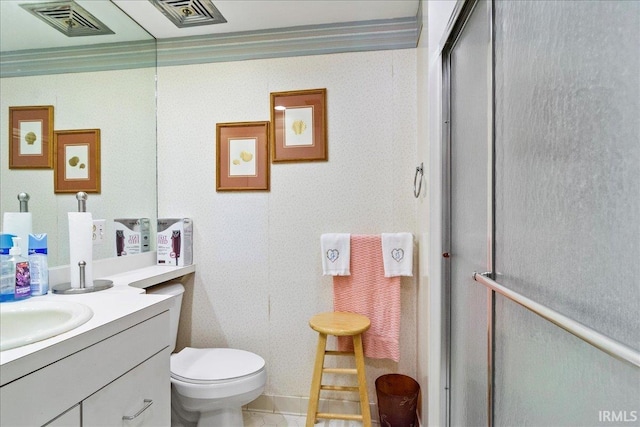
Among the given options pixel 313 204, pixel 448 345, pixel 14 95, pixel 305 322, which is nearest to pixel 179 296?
pixel 305 322

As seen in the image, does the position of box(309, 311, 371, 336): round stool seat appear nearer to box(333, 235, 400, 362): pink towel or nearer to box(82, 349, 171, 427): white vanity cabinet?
box(333, 235, 400, 362): pink towel

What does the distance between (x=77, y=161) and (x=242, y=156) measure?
82 centimetres

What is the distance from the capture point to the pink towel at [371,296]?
1.73m

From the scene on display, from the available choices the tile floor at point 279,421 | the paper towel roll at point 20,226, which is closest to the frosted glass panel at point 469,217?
the tile floor at point 279,421

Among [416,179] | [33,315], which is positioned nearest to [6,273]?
[33,315]

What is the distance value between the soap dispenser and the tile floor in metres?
1.30

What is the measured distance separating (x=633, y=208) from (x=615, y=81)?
180 mm

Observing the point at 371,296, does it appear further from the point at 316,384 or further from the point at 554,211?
the point at 554,211

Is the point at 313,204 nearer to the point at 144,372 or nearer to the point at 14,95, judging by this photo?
the point at 144,372

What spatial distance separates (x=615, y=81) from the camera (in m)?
0.44

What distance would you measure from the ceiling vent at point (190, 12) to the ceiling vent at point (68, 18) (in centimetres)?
32

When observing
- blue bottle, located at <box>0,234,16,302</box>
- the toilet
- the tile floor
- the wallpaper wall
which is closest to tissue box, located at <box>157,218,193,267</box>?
the wallpaper wall

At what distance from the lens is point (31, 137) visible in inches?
50.5

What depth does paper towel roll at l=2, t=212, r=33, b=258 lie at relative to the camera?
3.83ft
